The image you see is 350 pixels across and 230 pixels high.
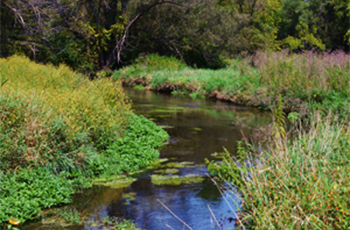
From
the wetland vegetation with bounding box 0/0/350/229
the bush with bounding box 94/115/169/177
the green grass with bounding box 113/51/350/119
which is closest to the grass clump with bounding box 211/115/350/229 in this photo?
the wetland vegetation with bounding box 0/0/350/229

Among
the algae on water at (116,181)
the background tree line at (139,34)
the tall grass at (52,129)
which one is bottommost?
the algae on water at (116,181)

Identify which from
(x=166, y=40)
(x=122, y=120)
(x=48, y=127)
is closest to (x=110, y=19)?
(x=166, y=40)

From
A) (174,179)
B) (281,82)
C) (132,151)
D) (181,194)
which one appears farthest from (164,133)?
(281,82)

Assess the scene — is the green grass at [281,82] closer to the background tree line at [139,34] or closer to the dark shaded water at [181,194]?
the dark shaded water at [181,194]

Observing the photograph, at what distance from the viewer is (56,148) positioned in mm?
6957

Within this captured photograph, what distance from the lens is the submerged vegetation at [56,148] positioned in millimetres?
6055

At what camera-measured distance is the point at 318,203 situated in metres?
4.43

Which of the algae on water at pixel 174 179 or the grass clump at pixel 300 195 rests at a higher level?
the grass clump at pixel 300 195

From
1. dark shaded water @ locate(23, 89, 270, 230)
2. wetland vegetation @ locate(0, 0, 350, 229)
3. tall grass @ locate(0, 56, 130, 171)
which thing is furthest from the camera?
tall grass @ locate(0, 56, 130, 171)

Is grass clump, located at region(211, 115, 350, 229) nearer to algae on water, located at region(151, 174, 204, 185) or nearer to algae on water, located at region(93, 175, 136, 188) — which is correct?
algae on water, located at region(151, 174, 204, 185)

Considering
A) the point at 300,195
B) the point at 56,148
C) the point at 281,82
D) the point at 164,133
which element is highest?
the point at 281,82

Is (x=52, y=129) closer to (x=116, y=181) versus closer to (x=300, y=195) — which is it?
(x=116, y=181)

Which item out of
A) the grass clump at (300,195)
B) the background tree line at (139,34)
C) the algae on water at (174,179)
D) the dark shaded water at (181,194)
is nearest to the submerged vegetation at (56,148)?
the dark shaded water at (181,194)

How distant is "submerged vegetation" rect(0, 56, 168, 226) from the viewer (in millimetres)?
6055
